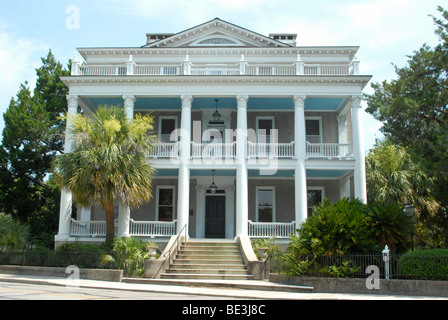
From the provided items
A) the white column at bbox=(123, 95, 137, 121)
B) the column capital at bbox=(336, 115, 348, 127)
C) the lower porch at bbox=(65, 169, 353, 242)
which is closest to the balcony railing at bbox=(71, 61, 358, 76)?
the white column at bbox=(123, 95, 137, 121)

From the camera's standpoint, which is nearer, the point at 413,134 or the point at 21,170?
the point at 413,134

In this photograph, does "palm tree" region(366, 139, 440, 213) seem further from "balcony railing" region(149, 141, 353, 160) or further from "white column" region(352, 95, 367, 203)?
"white column" region(352, 95, 367, 203)

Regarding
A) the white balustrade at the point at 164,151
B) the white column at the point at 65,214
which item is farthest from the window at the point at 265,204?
the white column at the point at 65,214

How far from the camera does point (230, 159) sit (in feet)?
67.7

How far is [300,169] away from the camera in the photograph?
20.3 metres

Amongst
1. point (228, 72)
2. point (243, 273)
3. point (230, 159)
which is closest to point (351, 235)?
point (243, 273)

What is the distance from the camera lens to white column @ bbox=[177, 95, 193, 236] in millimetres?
19875

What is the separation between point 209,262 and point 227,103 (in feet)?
28.8

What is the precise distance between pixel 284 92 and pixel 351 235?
8.85 m

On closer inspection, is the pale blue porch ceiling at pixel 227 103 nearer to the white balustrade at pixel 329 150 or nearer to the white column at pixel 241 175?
the white column at pixel 241 175

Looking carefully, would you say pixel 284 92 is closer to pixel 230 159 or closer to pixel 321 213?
pixel 230 159

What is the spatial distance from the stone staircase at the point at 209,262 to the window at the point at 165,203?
422 cm

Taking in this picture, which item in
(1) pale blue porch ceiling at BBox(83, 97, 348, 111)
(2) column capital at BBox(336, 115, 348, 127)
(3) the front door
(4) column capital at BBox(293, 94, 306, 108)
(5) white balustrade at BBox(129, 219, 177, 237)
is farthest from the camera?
(2) column capital at BBox(336, 115, 348, 127)

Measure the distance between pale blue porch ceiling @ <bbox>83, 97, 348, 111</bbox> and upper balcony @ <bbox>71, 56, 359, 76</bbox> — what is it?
1252 mm
